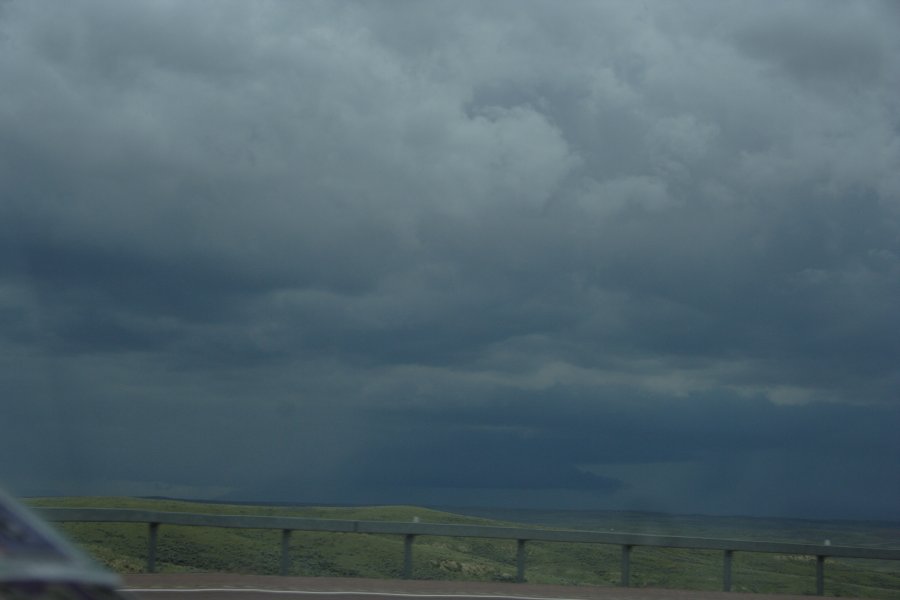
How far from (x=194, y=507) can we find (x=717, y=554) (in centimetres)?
1257

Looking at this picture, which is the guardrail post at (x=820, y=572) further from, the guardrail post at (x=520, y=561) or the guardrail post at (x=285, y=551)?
the guardrail post at (x=285, y=551)

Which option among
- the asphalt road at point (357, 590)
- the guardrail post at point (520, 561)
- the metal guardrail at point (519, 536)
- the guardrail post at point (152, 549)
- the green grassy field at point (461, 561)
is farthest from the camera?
the green grassy field at point (461, 561)

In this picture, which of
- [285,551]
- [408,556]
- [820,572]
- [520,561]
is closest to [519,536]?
[520,561]

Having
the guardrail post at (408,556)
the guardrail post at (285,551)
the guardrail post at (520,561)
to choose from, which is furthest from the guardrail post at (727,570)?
the guardrail post at (285,551)

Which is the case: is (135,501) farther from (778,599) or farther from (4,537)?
(4,537)

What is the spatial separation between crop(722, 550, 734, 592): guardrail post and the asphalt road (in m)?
0.27

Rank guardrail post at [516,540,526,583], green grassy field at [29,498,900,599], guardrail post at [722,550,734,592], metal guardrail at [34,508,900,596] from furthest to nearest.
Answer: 1. green grassy field at [29,498,900,599]
2. guardrail post at [516,540,526,583]
3. guardrail post at [722,550,734,592]
4. metal guardrail at [34,508,900,596]

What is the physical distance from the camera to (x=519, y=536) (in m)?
18.8

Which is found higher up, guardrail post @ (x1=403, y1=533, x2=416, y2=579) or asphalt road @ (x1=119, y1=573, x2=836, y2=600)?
guardrail post @ (x1=403, y1=533, x2=416, y2=579)

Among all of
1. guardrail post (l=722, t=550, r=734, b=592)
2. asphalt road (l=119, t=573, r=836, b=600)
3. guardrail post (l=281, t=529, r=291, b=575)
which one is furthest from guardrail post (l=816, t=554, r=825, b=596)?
guardrail post (l=281, t=529, r=291, b=575)

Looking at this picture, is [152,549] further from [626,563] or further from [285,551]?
[626,563]

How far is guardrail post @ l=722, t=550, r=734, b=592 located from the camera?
734 inches

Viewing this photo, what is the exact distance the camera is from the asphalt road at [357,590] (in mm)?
15500

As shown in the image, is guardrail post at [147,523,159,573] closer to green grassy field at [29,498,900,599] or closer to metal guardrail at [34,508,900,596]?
metal guardrail at [34,508,900,596]
